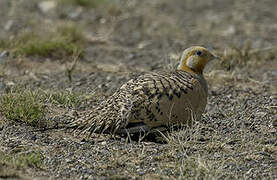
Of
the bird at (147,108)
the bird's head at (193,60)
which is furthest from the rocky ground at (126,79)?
the bird's head at (193,60)

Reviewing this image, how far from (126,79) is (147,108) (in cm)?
217

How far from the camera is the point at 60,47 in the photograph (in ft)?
25.3

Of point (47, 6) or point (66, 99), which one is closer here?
point (66, 99)

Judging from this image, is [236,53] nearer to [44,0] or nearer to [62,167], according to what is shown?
[62,167]

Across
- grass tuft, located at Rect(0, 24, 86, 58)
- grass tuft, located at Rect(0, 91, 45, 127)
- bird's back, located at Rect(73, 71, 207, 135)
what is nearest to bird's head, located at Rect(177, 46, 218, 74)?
bird's back, located at Rect(73, 71, 207, 135)

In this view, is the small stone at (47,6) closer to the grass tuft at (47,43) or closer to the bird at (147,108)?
the grass tuft at (47,43)

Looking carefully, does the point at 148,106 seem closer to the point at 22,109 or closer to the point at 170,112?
the point at 170,112

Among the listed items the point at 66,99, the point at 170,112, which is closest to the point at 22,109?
the point at 66,99

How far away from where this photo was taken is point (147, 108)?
15.6 ft

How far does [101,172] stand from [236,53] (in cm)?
387

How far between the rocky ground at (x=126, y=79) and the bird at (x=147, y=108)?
0.14m

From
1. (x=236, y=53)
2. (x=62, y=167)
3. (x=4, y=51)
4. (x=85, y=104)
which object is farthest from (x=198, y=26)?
(x=62, y=167)

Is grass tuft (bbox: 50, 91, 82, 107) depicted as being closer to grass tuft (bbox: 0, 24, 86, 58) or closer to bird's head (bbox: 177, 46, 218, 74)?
bird's head (bbox: 177, 46, 218, 74)

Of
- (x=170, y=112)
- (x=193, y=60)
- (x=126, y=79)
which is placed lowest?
(x=126, y=79)
